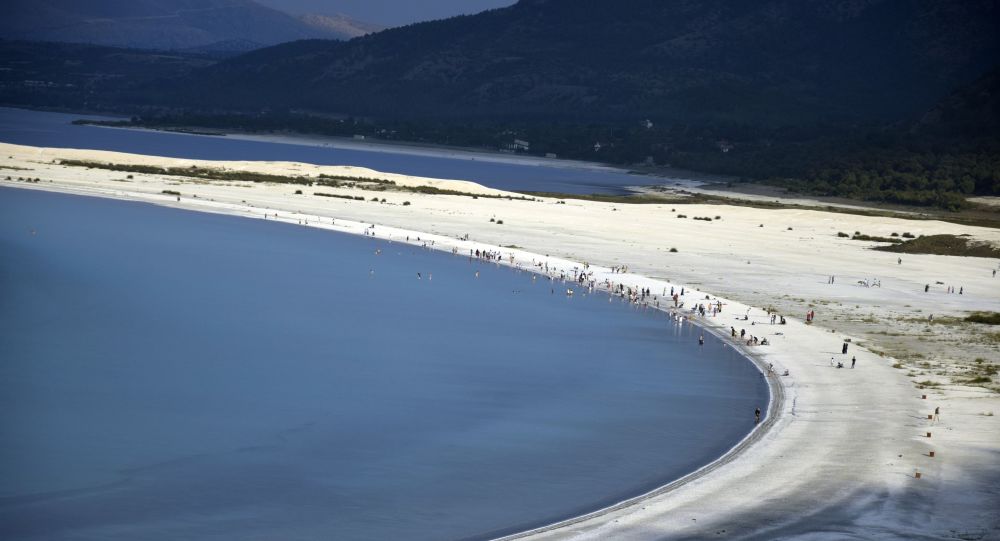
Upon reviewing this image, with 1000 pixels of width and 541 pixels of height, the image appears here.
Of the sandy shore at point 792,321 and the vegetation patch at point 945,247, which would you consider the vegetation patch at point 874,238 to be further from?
the sandy shore at point 792,321

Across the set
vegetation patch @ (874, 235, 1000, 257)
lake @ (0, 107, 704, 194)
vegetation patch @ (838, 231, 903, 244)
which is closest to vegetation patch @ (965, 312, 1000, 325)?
vegetation patch @ (874, 235, 1000, 257)

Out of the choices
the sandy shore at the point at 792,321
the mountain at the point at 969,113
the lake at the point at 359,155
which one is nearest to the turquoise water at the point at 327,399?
the sandy shore at the point at 792,321

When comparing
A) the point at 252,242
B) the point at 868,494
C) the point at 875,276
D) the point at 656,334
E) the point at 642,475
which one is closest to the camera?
the point at 868,494

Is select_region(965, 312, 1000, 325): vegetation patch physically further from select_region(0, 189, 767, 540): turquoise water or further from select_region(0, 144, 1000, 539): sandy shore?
select_region(0, 189, 767, 540): turquoise water

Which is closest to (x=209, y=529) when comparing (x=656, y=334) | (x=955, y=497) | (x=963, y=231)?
(x=955, y=497)

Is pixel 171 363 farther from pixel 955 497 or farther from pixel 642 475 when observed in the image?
pixel 955 497

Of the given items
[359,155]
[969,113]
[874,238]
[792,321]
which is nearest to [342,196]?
[874,238]
